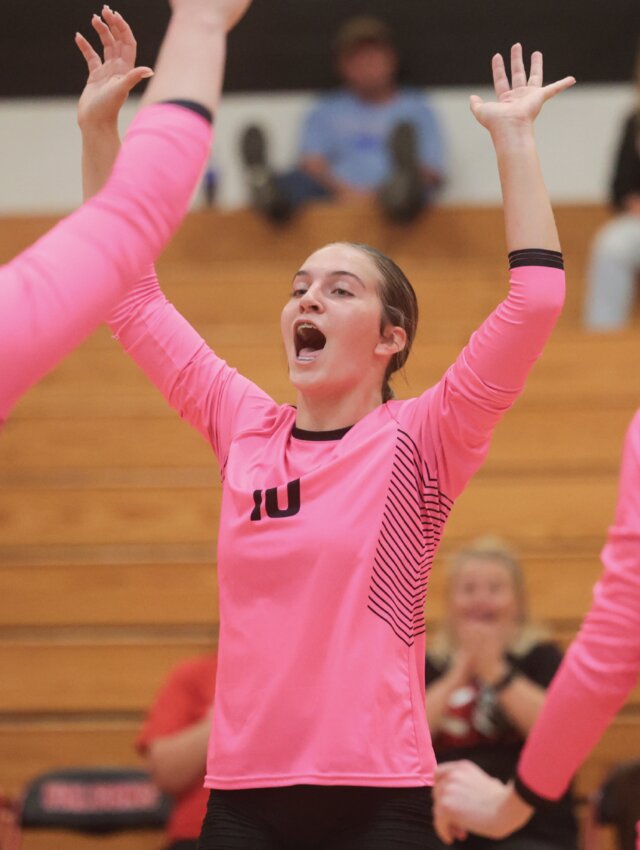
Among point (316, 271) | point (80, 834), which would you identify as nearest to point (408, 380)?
point (316, 271)

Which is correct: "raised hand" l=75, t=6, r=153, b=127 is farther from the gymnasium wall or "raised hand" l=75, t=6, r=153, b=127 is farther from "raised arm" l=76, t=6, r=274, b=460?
the gymnasium wall

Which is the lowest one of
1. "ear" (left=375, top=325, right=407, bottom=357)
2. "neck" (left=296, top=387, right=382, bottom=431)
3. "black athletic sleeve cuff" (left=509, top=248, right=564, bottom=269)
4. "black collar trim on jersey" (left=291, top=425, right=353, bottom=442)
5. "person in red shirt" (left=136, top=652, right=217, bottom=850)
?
"person in red shirt" (left=136, top=652, right=217, bottom=850)

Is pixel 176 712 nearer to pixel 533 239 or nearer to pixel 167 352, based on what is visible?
pixel 167 352

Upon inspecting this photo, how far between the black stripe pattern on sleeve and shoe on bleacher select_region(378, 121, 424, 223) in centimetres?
384

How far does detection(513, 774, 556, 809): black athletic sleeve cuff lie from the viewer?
1.85 metres

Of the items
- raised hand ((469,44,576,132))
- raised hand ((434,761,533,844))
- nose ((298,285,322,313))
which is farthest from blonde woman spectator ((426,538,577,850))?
raised hand ((469,44,576,132))

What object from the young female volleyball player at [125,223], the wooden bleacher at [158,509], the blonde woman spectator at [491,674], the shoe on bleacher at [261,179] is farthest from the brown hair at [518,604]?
the shoe on bleacher at [261,179]

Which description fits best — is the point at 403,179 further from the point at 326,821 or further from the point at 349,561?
the point at 326,821

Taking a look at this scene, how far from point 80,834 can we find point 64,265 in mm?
2785

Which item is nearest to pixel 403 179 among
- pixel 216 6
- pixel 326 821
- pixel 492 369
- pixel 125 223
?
pixel 492 369

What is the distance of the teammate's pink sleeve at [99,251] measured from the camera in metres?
1.10

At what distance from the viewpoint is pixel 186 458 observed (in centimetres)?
446

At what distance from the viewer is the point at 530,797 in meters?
1.86

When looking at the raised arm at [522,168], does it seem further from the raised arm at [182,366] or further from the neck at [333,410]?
the raised arm at [182,366]
